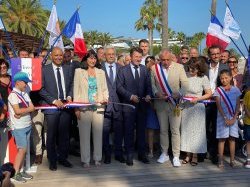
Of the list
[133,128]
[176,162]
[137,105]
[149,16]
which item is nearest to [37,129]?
[133,128]

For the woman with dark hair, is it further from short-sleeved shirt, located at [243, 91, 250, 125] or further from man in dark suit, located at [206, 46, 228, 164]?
short-sleeved shirt, located at [243, 91, 250, 125]

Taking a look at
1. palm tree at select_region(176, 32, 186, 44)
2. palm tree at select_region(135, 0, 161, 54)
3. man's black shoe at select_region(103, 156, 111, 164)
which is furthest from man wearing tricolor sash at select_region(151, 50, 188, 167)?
palm tree at select_region(176, 32, 186, 44)

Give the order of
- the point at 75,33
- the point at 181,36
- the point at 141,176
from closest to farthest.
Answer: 1. the point at 141,176
2. the point at 75,33
3. the point at 181,36

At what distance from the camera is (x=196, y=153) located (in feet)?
21.0

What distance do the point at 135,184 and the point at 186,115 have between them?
5.43 feet

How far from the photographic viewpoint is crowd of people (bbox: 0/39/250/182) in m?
6.12

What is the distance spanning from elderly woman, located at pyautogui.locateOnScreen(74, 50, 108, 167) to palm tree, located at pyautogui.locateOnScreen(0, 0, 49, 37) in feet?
93.4

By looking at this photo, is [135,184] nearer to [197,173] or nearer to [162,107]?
[197,173]

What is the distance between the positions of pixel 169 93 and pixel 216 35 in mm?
2194

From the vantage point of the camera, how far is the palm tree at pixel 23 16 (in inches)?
1334

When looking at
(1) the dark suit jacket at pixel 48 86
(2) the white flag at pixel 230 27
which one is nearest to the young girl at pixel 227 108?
(2) the white flag at pixel 230 27

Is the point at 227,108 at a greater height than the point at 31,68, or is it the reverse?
the point at 31,68

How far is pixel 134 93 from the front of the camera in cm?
632

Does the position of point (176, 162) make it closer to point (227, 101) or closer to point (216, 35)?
point (227, 101)
